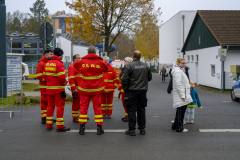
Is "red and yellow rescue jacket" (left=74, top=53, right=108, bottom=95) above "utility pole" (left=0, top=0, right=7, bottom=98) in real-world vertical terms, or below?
below

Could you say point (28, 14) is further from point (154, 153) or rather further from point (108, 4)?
point (154, 153)

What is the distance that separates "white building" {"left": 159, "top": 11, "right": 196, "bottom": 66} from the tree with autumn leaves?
9.69 metres

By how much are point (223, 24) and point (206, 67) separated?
12.6 ft

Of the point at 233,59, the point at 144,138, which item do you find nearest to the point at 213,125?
the point at 144,138

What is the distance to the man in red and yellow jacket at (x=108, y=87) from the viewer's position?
8844 mm

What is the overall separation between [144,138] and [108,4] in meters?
24.0

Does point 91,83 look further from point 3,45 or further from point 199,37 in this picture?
point 199,37

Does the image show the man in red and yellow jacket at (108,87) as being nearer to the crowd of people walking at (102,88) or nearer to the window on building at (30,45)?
the crowd of people walking at (102,88)

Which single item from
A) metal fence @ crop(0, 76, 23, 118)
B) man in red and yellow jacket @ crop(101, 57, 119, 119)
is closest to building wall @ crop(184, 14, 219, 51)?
metal fence @ crop(0, 76, 23, 118)

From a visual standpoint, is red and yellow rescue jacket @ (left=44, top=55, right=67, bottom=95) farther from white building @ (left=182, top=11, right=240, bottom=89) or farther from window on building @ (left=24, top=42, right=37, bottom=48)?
window on building @ (left=24, top=42, right=37, bottom=48)

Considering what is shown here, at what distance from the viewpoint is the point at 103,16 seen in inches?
1165

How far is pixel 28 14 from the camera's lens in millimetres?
82312

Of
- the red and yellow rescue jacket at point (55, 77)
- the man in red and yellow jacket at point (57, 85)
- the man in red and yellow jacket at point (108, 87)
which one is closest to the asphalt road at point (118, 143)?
the man in red and yellow jacket at point (57, 85)

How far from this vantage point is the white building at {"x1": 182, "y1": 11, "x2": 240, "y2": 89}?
22.6 m
